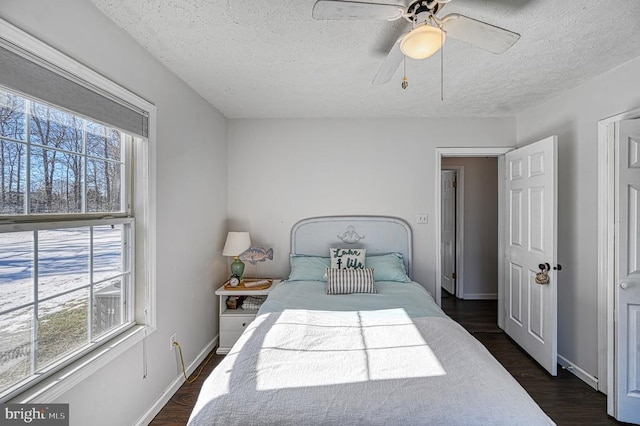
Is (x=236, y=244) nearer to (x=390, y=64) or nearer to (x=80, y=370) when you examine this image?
(x=80, y=370)

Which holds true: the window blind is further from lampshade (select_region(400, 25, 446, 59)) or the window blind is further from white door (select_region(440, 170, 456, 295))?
white door (select_region(440, 170, 456, 295))

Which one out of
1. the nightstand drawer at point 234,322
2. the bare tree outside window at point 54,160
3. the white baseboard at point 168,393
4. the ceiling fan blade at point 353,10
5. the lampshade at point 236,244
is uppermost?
the ceiling fan blade at point 353,10

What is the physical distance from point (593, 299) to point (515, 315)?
0.80 meters

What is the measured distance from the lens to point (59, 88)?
1.29 meters

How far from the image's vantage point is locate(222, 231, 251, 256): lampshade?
2963 millimetres

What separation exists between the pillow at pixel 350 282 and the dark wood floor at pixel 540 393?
4.40 feet

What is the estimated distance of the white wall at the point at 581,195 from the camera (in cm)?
220

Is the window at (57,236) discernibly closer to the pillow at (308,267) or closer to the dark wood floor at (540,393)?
the dark wood floor at (540,393)

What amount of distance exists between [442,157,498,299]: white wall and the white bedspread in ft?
10.3

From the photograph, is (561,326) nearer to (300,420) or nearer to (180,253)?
(300,420)

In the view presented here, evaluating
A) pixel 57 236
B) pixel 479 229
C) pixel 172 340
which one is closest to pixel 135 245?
pixel 57 236

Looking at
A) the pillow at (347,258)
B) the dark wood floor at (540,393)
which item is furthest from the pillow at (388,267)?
the dark wood floor at (540,393)

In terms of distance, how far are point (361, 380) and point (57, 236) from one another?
153cm

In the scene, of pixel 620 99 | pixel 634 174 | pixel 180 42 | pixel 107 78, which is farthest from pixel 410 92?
pixel 107 78
